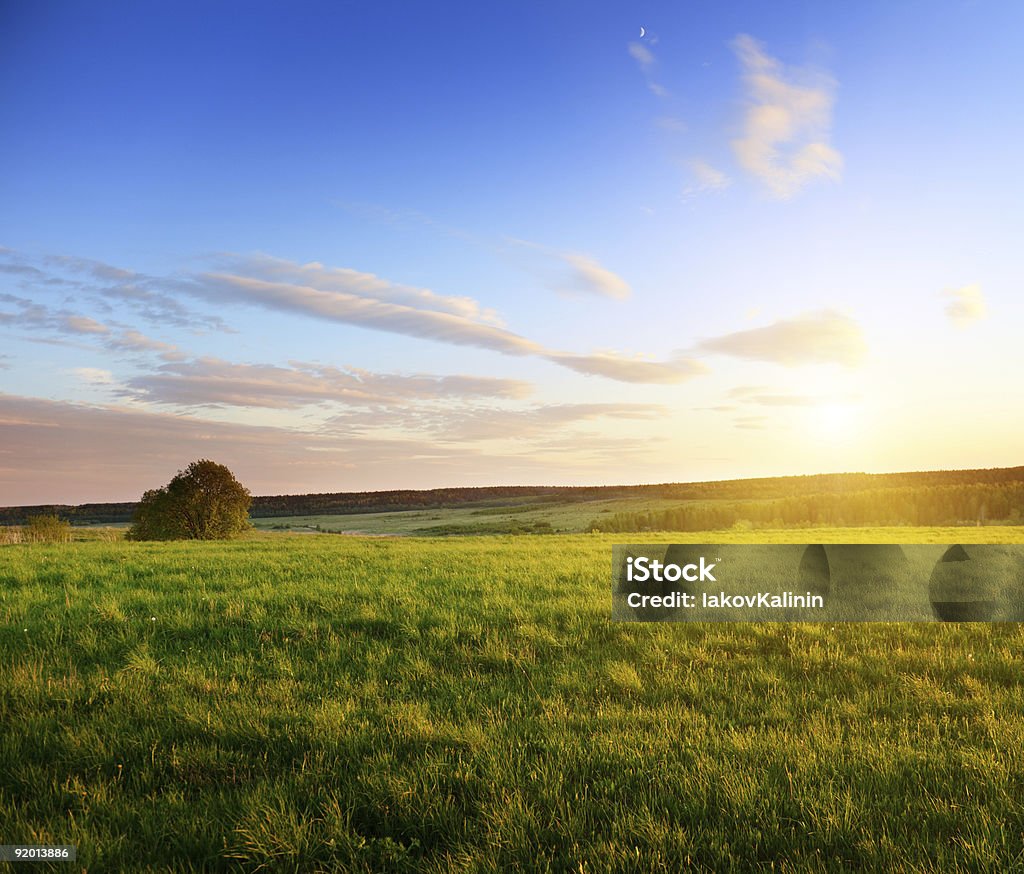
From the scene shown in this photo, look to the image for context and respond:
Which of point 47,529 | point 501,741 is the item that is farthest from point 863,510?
point 501,741

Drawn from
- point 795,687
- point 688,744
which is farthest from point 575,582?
point 688,744

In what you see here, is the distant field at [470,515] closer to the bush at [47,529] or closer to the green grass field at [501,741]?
the bush at [47,529]

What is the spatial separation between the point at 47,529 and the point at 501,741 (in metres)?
53.0

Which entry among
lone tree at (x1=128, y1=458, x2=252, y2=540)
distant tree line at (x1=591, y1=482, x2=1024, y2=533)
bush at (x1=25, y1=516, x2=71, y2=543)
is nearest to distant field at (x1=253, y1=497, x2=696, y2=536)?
distant tree line at (x1=591, y1=482, x2=1024, y2=533)

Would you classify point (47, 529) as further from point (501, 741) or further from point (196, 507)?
point (501, 741)

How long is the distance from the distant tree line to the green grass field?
60767 millimetres

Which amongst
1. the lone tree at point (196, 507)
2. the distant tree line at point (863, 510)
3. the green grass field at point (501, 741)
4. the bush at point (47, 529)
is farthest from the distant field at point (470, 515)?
the green grass field at point (501, 741)

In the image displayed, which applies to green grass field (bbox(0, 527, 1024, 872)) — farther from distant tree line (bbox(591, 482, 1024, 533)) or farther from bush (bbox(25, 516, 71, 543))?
distant tree line (bbox(591, 482, 1024, 533))

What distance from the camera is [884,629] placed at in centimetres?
1104

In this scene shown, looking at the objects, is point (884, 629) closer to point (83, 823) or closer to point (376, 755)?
point (376, 755)

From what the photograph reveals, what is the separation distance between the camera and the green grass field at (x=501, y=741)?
14.9ft

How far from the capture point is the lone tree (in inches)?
2298

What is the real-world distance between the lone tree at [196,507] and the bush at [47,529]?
652 centimetres

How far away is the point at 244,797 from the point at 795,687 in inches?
245
